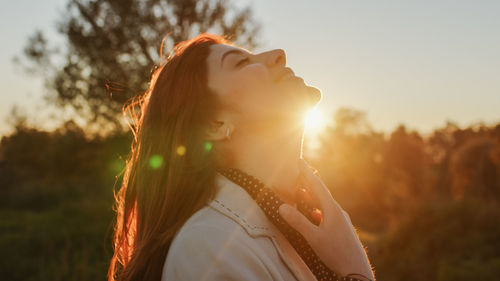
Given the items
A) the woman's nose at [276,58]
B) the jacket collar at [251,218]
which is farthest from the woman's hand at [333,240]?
the woman's nose at [276,58]

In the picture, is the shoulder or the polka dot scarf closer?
the shoulder

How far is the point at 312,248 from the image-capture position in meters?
1.91

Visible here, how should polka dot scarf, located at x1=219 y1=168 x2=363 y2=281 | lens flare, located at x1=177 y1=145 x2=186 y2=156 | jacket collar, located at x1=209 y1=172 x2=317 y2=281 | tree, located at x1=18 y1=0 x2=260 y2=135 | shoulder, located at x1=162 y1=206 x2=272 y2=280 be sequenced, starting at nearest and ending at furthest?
shoulder, located at x1=162 y1=206 x2=272 y2=280
jacket collar, located at x1=209 y1=172 x2=317 y2=281
polka dot scarf, located at x1=219 y1=168 x2=363 y2=281
lens flare, located at x1=177 y1=145 x2=186 y2=156
tree, located at x1=18 y1=0 x2=260 y2=135

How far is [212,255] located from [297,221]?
0.51 meters

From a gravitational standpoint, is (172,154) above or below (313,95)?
below

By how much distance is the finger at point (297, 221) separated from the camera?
1.84 metres

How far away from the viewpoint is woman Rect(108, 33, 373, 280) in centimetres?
184

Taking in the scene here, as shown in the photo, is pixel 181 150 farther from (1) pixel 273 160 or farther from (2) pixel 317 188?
(2) pixel 317 188

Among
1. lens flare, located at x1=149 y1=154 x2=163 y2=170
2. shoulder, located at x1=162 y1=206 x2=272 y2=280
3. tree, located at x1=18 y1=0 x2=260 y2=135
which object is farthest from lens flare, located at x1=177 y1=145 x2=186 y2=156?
tree, located at x1=18 y1=0 x2=260 y2=135

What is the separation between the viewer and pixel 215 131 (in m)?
2.14

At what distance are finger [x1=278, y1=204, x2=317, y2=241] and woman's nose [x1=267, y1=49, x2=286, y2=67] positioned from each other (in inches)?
33.6

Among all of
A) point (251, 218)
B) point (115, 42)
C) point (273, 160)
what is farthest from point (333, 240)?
point (115, 42)

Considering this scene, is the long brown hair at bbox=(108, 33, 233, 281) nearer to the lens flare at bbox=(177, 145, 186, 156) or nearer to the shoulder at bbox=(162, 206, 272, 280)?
the lens flare at bbox=(177, 145, 186, 156)

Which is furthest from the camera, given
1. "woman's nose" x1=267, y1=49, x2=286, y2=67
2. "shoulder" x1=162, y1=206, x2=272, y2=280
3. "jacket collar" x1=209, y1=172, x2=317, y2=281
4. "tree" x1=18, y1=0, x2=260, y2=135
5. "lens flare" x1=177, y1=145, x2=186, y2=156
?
"tree" x1=18, y1=0, x2=260, y2=135
